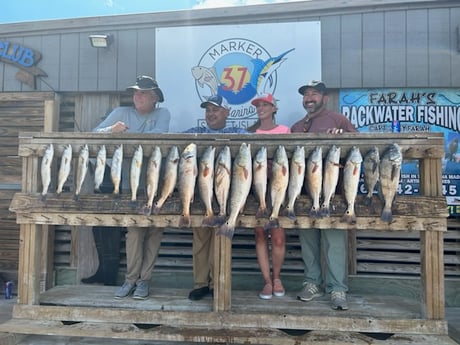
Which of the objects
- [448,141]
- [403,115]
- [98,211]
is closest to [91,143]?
[98,211]

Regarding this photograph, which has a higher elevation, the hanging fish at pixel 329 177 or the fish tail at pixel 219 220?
the hanging fish at pixel 329 177

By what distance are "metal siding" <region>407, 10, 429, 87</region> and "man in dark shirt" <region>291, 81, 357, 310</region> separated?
4.39 feet

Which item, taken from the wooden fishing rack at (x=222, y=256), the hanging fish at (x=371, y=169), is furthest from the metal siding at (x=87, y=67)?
the hanging fish at (x=371, y=169)

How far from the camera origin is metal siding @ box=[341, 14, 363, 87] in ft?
13.3

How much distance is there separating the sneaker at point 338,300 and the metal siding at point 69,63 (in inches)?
144

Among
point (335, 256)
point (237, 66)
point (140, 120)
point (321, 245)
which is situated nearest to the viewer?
point (335, 256)

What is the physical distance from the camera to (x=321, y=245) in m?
3.38

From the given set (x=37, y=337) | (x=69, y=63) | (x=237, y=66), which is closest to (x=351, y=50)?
(x=237, y=66)

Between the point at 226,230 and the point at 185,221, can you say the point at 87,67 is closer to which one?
the point at 185,221

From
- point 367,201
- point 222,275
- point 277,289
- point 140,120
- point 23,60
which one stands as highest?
point 23,60

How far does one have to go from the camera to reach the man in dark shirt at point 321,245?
9.93 feet

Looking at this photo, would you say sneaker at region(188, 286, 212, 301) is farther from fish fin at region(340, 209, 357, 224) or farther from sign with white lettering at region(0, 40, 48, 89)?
sign with white lettering at region(0, 40, 48, 89)

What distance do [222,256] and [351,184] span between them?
43.8 inches

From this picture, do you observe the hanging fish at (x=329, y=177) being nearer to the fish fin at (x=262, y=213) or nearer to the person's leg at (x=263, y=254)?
the fish fin at (x=262, y=213)
